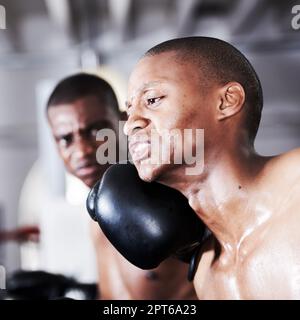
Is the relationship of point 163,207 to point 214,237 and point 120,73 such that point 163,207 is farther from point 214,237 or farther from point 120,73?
point 120,73

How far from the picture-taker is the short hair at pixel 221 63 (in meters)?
0.77

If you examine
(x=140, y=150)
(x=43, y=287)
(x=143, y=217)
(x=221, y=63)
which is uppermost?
(x=221, y=63)

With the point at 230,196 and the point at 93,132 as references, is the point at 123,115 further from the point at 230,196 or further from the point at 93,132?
the point at 230,196

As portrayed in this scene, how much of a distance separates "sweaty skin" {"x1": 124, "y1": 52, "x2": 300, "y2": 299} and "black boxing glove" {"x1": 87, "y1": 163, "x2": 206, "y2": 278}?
0.02 meters

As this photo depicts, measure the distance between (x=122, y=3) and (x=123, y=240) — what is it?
48 centimetres

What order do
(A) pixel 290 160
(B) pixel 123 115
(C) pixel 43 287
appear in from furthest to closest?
(C) pixel 43 287 < (B) pixel 123 115 < (A) pixel 290 160

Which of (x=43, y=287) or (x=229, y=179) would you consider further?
(x=43, y=287)

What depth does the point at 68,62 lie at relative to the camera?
104 cm

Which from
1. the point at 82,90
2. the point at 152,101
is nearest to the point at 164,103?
the point at 152,101

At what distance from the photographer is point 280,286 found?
2.48 feet

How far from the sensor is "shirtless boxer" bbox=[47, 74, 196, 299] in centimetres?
97

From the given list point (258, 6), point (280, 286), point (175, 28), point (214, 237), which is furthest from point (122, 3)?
point (280, 286)

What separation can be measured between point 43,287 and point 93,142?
13.2 inches

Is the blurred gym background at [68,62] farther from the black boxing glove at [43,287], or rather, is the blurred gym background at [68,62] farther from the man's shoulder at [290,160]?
the man's shoulder at [290,160]
